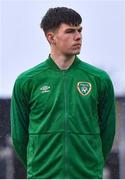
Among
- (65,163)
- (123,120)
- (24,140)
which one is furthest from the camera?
(123,120)

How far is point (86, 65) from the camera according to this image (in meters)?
3.31

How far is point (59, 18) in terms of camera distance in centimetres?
323

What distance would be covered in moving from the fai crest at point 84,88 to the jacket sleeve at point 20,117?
0.88 feet

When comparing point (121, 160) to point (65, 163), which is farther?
point (121, 160)

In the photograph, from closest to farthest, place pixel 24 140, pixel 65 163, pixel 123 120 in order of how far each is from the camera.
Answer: pixel 65 163 → pixel 24 140 → pixel 123 120

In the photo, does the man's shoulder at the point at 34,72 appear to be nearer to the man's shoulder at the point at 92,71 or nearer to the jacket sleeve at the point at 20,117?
the jacket sleeve at the point at 20,117

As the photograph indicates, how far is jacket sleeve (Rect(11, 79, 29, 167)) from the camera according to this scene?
3.31 meters

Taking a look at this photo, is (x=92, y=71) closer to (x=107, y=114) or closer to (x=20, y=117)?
(x=107, y=114)

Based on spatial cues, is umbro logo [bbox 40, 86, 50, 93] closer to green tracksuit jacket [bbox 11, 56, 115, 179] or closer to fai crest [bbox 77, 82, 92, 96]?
green tracksuit jacket [bbox 11, 56, 115, 179]

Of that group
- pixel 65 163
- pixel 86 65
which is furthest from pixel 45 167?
pixel 86 65

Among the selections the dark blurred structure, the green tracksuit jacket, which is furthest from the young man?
the dark blurred structure

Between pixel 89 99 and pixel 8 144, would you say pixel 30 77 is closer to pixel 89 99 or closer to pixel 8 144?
pixel 89 99

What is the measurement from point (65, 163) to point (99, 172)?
0.63 ft

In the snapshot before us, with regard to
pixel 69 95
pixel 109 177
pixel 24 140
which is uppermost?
pixel 69 95
